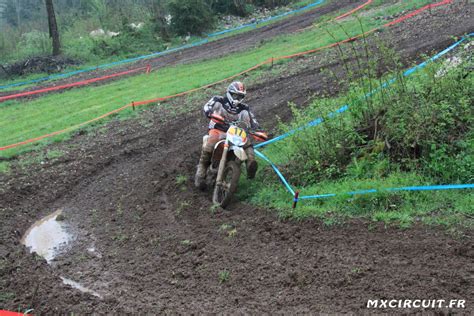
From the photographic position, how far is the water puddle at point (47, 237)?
26.8 feet

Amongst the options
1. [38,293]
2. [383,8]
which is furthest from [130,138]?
[383,8]

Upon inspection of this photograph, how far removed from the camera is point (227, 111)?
369 inches

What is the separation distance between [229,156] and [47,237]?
3.42 meters

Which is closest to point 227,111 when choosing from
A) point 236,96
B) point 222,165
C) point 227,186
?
point 236,96

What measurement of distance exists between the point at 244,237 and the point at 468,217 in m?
3.00

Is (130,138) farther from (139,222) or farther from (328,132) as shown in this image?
(328,132)

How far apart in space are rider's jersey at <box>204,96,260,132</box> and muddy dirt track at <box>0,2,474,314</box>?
1547 mm

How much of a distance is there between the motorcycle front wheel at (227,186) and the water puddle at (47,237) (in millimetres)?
2609

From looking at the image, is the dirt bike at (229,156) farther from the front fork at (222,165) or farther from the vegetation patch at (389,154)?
the vegetation patch at (389,154)

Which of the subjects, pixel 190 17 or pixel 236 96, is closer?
pixel 236 96

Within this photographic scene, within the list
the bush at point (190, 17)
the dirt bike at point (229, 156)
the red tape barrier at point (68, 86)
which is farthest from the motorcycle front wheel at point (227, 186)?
the bush at point (190, 17)

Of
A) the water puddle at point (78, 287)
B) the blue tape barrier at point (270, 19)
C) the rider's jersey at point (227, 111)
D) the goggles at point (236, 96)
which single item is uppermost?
the goggles at point (236, 96)

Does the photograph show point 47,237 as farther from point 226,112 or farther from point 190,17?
point 190,17

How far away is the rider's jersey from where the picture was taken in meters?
9.30
